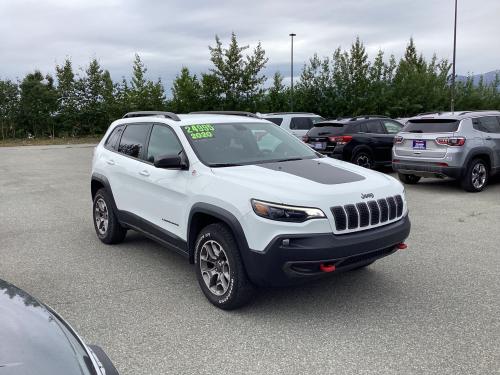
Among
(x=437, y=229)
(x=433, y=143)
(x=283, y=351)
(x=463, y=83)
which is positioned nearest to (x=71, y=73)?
(x=463, y=83)

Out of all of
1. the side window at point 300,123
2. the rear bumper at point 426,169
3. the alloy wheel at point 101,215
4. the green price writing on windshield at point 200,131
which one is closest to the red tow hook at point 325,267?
the green price writing on windshield at point 200,131

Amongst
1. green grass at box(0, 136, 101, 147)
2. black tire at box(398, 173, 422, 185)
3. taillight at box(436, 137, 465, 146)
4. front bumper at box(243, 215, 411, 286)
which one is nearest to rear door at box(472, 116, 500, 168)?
taillight at box(436, 137, 465, 146)

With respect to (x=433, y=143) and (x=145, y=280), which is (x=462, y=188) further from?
(x=145, y=280)

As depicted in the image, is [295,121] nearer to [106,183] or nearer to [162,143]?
[106,183]

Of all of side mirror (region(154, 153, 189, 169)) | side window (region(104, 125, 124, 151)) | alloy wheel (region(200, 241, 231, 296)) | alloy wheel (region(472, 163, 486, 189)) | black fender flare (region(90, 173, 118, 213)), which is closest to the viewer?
alloy wheel (region(200, 241, 231, 296))

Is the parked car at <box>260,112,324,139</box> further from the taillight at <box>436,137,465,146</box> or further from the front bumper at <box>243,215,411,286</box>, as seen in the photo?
the front bumper at <box>243,215,411,286</box>

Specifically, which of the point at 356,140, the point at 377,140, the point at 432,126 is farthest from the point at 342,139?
the point at 432,126

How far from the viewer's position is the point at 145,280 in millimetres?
4996

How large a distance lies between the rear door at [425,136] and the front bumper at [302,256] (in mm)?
6931

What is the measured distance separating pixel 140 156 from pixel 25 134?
30.6 m

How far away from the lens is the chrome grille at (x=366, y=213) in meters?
3.85

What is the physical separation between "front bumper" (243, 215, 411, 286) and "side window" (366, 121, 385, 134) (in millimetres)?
9934

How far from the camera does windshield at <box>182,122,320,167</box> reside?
4.71 meters

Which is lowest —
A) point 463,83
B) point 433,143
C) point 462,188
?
point 462,188
